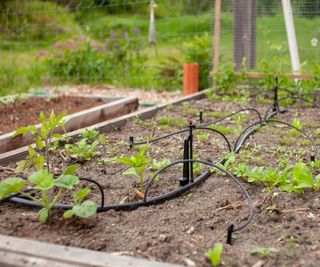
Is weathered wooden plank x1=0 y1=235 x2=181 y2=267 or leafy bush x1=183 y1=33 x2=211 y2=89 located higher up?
leafy bush x1=183 y1=33 x2=211 y2=89

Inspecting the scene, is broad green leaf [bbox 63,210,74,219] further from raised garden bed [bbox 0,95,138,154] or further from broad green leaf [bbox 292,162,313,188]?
raised garden bed [bbox 0,95,138,154]

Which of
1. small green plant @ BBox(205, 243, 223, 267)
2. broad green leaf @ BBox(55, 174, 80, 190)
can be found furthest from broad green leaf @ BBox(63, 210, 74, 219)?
small green plant @ BBox(205, 243, 223, 267)

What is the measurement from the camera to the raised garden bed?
4473 millimetres

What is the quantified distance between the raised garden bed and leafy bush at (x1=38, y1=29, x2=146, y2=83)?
1.96 metres

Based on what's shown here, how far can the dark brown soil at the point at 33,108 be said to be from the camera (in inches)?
184

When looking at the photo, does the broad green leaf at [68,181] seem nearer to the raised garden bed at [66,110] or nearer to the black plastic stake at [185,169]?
the black plastic stake at [185,169]

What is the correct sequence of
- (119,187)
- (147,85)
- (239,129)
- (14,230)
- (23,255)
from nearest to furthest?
(23,255) → (14,230) → (119,187) → (239,129) → (147,85)

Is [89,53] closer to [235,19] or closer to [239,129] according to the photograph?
[235,19]

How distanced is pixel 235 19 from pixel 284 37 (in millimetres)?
659

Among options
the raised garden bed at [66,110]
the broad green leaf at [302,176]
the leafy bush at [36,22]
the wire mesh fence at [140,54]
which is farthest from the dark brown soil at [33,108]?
the leafy bush at [36,22]

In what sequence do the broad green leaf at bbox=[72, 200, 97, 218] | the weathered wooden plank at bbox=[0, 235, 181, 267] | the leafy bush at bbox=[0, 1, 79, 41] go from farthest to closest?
the leafy bush at bbox=[0, 1, 79, 41] < the broad green leaf at bbox=[72, 200, 97, 218] < the weathered wooden plank at bbox=[0, 235, 181, 267]

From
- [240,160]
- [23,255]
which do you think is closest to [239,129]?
[240,160]

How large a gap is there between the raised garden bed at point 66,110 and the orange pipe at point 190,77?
1257 mm

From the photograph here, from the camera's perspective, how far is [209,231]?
7.61 feet
